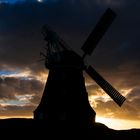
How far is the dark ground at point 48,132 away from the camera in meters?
35.0

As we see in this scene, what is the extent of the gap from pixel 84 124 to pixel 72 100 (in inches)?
98.1

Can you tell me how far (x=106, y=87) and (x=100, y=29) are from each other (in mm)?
5711

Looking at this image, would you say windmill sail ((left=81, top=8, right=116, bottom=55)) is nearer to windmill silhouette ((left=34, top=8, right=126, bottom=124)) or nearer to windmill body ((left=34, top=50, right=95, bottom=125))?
windmill silhouette ((left=34, top=8, right=126, bottom=124))

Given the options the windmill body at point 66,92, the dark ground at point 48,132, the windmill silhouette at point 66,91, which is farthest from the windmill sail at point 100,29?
the dark ground at point 48,132

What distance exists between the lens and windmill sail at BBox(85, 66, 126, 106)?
139ft

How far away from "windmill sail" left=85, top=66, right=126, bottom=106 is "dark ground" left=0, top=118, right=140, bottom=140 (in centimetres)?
442

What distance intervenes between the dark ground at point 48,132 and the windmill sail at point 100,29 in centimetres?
845

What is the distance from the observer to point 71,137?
35.3 metres

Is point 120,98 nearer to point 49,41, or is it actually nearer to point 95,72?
point 95,72

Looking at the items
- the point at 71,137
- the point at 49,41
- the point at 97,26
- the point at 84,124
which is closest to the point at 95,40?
the point at 97,26

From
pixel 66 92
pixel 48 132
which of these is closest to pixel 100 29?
pixel 66 92

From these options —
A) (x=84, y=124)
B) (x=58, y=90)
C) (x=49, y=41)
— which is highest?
(x=49, y=41)

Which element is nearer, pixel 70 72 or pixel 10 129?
pixel 10 129

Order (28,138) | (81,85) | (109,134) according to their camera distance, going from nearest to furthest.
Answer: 1. (28,138)
2. (109,134)
3. (81,85)
